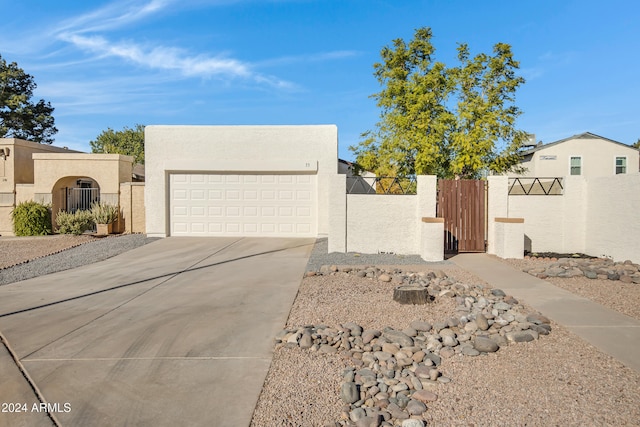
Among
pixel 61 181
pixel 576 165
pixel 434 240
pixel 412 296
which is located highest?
pixel 576 165

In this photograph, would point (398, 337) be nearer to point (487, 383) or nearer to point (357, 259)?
point (487, 383)

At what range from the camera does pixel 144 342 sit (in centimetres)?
526

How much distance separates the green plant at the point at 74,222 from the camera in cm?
1647

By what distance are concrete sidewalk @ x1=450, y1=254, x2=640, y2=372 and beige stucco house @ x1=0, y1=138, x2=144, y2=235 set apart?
1374 centimetres

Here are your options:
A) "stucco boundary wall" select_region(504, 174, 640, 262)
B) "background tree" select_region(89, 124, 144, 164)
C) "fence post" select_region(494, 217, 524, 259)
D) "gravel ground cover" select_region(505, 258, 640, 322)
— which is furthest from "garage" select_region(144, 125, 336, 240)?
"background tree" select_region(89, 124, 144, 164)

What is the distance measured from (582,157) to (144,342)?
2962 cm

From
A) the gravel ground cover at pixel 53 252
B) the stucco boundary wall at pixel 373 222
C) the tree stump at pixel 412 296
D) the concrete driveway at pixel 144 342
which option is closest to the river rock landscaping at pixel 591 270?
the stucco boundary wall at pixel 373 222

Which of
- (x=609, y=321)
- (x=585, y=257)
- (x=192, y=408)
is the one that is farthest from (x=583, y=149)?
(x=192, y=408)

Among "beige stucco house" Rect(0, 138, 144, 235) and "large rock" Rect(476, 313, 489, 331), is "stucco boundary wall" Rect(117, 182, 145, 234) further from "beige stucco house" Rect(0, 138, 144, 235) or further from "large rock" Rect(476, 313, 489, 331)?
"large rock" Rect(476, 313, 489, 331)

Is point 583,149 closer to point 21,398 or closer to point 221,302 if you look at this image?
point 221,302

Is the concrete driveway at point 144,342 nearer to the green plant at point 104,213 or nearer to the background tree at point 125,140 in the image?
the green plant at point 104,213

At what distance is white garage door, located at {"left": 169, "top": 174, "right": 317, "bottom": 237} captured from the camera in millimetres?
15977

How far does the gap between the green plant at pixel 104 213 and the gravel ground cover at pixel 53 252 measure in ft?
2.69

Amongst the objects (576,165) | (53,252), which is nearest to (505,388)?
(53,252)
